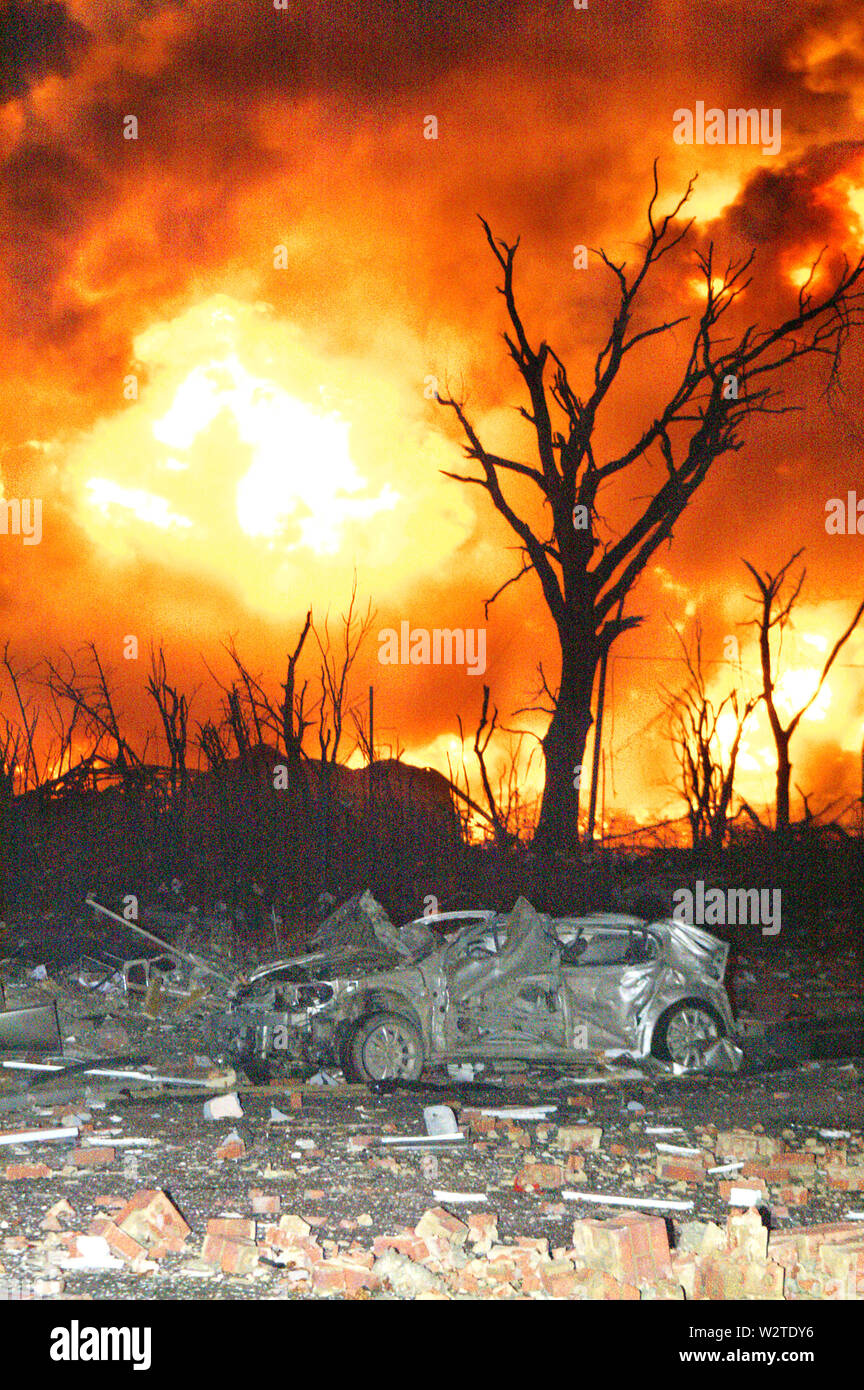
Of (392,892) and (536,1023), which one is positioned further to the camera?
(392,892)

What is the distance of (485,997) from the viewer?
1052 centimetres

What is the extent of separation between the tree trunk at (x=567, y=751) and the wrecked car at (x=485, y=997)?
15569mm

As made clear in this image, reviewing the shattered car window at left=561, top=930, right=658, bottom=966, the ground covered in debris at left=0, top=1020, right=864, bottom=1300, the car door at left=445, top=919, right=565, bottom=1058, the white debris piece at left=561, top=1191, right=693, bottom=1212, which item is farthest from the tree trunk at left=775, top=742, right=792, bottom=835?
the white debris piece at left=561, top=1191, right=693, bottom=1212

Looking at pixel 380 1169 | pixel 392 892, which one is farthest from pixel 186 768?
pixel 380 1169

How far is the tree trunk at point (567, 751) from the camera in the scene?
2708 centimetres

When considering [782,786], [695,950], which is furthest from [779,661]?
[695,950]

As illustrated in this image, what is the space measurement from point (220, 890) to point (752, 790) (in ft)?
47.3

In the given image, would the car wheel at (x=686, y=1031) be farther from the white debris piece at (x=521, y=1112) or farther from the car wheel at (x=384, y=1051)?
the car wheel at (x=384, y=1051)

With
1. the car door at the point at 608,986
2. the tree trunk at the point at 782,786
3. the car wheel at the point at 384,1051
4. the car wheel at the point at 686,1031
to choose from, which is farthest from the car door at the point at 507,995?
the tree trunk at the point at 782,786

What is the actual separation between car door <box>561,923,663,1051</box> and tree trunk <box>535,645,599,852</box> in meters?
15.8

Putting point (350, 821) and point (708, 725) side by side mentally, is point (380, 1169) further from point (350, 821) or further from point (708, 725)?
point (708, 725)

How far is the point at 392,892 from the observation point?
25.7m

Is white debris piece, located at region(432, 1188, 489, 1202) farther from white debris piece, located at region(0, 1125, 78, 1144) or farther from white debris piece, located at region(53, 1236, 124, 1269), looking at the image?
white debris piece, located at region(0, 1125, 78, 1144)

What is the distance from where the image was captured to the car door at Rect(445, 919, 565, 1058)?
1039 centimetres
